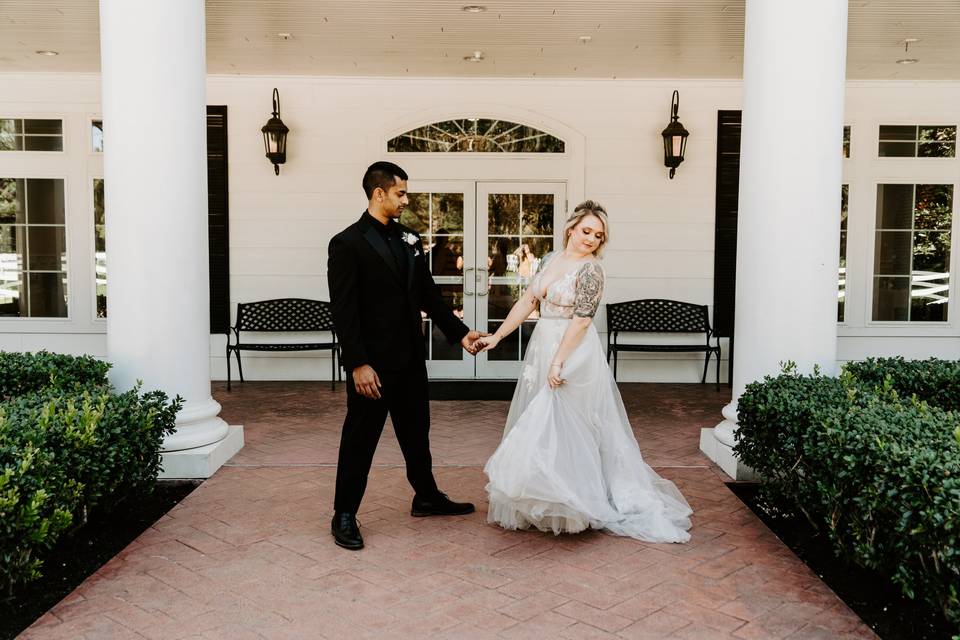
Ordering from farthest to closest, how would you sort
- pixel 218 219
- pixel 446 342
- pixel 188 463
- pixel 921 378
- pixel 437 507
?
pixel 446 342 → pixel 218 219 → pixel 188 463 → pixel 921 378 → pixel 437 507

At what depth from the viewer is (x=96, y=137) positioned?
917 cm

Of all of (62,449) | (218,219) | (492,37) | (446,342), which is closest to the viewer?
(62,449)

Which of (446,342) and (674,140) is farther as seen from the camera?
(446,342)

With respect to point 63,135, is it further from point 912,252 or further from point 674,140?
point 912,252

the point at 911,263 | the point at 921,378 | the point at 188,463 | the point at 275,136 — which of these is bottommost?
the point at 188,463

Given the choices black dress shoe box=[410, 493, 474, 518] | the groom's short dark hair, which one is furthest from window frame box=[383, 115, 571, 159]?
black dress shoe box=[410, 493, 474, 518]

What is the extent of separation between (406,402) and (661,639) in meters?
1.73

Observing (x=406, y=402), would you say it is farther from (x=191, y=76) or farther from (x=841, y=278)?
(x=841, y=278)

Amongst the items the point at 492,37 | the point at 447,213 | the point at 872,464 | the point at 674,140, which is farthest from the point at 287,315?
the point at 872,464

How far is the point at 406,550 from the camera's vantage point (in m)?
3.87

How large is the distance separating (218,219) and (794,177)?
6504 mm

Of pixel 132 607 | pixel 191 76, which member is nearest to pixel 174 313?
pixel 191 76

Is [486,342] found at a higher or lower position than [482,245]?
lower

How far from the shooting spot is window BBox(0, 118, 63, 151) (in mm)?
9164
